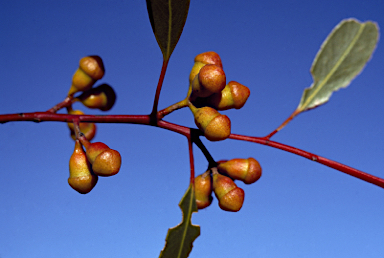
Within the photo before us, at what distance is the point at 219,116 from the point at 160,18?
27cm

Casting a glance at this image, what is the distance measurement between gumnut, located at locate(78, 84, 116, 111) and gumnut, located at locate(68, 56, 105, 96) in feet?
0.08

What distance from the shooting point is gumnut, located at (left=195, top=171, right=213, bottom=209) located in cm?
104

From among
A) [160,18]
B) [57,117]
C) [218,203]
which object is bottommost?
[218,203]

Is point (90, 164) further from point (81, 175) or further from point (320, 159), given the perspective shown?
point (320, 159)

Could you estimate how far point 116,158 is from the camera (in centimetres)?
92

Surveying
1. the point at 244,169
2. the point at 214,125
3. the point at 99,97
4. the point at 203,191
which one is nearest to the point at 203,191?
the point at 203,191

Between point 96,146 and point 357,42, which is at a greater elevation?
point 357,42

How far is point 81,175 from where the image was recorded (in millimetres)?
964

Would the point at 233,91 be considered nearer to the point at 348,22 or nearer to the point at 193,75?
the point at 193,75

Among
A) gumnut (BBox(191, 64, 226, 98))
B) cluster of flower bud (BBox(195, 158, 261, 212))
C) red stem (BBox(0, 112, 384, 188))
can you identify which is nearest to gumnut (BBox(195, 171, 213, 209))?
cluster of flower bud (BBox(195, 158, 261, 212))

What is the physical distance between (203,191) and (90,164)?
299 millimetres

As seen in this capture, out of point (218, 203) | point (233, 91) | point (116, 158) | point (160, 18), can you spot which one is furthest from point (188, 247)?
point (160, 18)

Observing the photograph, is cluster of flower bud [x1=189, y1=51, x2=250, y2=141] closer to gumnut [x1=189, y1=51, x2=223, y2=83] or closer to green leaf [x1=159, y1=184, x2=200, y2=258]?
gumnut [x1=189, y1=51, x2=223, y2=83]

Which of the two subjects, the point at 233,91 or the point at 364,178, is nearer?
the point at 364,178
